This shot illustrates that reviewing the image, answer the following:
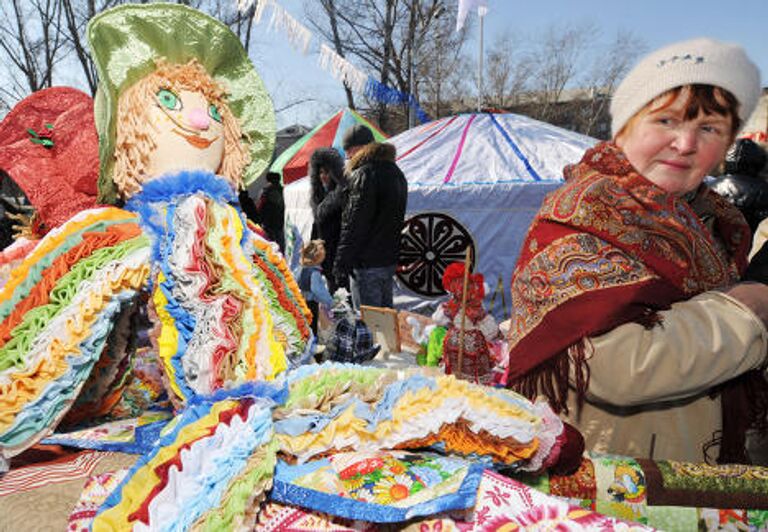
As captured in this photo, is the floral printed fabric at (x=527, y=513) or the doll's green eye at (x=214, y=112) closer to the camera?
the floral printed fabric at (x=527, y=513)

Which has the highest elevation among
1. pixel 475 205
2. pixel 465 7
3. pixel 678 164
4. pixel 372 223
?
pixel 465 7

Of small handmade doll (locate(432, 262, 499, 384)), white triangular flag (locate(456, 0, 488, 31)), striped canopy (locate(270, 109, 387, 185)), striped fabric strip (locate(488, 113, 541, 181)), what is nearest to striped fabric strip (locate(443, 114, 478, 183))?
striped fabric strip (locate(488, 113, 541, 181))

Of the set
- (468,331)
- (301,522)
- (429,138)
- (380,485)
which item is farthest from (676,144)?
(429,138)

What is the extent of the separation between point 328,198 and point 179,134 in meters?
2.96

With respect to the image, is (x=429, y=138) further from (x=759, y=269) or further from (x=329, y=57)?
(x=759, y=269)

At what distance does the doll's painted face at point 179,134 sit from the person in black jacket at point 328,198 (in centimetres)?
278

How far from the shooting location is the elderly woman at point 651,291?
3.41 ft

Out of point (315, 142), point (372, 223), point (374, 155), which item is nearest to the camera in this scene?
point (374, 155)

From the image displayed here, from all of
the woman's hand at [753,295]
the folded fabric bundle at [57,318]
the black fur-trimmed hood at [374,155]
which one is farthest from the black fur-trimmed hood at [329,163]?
the woman's hand at [753,295]

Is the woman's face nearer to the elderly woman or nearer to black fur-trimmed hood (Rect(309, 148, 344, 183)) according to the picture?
the elderly woman

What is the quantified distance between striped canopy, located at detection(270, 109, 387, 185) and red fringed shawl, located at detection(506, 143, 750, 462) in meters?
8.66

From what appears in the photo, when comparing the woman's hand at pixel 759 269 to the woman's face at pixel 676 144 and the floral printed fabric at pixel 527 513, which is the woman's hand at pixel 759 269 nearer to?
the woman's face at pixel 676 144

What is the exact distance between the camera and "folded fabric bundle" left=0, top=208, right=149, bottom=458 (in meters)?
1.06

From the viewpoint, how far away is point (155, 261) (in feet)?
3.57
